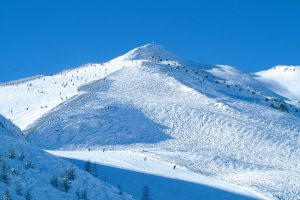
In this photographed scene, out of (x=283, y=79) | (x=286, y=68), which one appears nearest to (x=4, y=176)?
(x=283, y=79)

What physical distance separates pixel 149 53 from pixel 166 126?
179 ft

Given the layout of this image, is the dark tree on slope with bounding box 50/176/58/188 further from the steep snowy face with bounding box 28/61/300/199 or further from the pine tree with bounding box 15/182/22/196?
the steep snowy face with bounding box 28/61/300/199

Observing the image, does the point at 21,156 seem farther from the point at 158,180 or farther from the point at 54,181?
the point at 158,180

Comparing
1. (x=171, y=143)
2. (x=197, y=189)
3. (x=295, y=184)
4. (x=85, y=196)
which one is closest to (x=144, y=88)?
(x=171, y=143)

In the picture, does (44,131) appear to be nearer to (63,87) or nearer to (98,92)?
(98,92)

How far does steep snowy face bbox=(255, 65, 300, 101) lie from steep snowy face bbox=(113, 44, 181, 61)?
2830 centimetres

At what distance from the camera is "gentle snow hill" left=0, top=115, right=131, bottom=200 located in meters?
22.2

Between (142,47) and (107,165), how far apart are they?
82.1 m

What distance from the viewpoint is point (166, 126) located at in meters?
60.2

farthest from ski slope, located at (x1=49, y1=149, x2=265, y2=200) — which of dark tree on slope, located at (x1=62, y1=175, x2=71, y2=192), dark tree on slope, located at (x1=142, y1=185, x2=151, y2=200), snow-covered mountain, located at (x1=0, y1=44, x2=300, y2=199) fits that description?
dark tree on slope, located at (x1=62, y1=175, x2=71, y2=192)

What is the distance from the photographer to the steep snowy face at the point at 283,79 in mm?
138275

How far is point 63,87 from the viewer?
2990 inches

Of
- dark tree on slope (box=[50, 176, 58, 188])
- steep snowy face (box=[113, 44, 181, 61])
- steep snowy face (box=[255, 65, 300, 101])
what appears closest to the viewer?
dark tree on slope (box=[50, 176, 58, 188])

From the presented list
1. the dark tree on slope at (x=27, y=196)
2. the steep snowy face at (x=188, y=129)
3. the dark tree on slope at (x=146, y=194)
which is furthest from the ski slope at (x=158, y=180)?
the dark tree on slope at (x=27, y=196)
